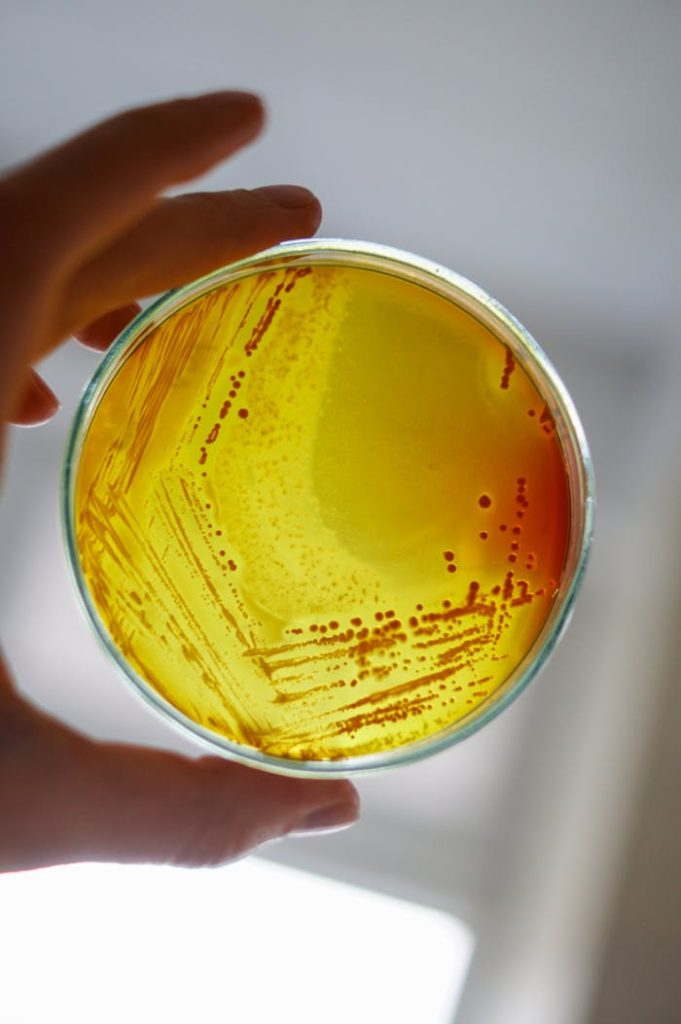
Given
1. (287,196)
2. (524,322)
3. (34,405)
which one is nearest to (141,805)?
(34,405)

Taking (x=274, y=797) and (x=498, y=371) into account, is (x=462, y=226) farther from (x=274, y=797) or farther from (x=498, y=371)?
(x=274, y=797)

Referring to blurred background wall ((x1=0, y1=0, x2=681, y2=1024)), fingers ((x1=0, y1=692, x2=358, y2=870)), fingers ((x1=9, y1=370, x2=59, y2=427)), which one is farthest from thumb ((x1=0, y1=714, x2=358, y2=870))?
blurred background wall ((x1=0, y1=0, x2=681, y2=1024))

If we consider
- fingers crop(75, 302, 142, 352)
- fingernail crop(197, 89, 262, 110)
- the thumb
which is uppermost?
fingernail crop(197, 89, 262, 110)

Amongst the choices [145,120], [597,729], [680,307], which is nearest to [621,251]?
[680,307]

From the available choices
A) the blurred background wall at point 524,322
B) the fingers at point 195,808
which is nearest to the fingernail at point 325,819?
the fingers at point 195,808

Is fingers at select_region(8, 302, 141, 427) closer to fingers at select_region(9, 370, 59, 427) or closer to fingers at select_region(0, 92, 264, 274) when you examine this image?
fingers at select_region(9, 370, 59, 427)

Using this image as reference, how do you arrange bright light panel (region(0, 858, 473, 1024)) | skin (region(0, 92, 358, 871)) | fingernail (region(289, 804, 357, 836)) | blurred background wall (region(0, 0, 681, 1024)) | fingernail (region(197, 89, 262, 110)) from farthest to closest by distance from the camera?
bright light panel (region(0, 858, 473, 1024)), blurred background wall (region(0, 0, 681, 1024)), fingernail (region(289, 804, 357, 836)), fingernail (region(197, 89, 262, 110)), skin (region(0, 92, 358, 871))
